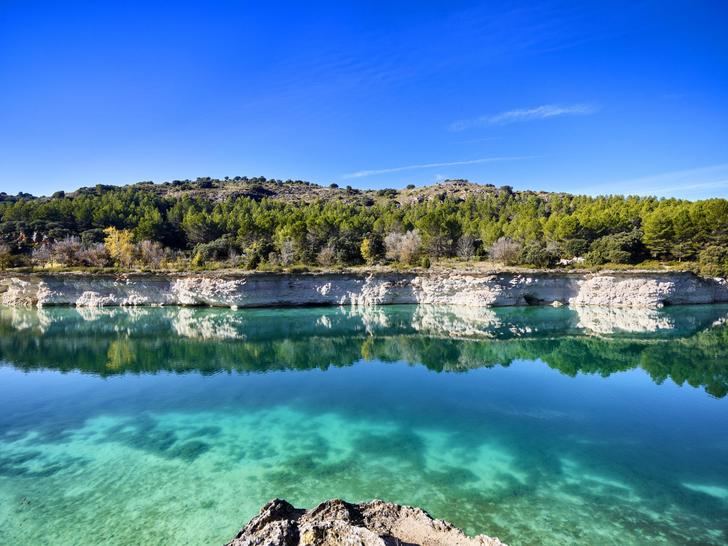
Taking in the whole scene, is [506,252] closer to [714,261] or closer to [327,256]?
[714,261]

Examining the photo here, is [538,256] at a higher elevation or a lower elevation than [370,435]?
higher

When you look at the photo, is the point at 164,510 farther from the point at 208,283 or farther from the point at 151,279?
the point at 151,279

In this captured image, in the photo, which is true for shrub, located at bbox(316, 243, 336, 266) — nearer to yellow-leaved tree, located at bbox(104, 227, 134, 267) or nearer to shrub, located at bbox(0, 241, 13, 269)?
yellow-leaved tree, located at bbox(104, 227, 134, 267)

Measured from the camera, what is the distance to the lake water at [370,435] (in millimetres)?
7562

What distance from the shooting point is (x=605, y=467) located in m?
9.30

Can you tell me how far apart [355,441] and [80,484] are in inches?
234

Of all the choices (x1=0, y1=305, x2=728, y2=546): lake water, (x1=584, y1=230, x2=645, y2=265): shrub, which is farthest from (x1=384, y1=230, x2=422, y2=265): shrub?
(x1=0, y1=305, x2=728, y2=546): lake water

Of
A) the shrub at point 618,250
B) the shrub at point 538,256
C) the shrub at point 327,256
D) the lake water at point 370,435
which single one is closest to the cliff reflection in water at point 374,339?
the lake water at point 370,435

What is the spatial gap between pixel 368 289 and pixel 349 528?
3484 cm

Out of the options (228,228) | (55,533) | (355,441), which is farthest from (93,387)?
(228,228)

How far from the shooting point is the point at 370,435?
11164 millimetres

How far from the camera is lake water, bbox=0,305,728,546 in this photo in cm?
756

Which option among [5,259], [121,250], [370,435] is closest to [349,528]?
[370,435]

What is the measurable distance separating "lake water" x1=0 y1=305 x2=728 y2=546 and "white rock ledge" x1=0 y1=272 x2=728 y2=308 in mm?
12922
